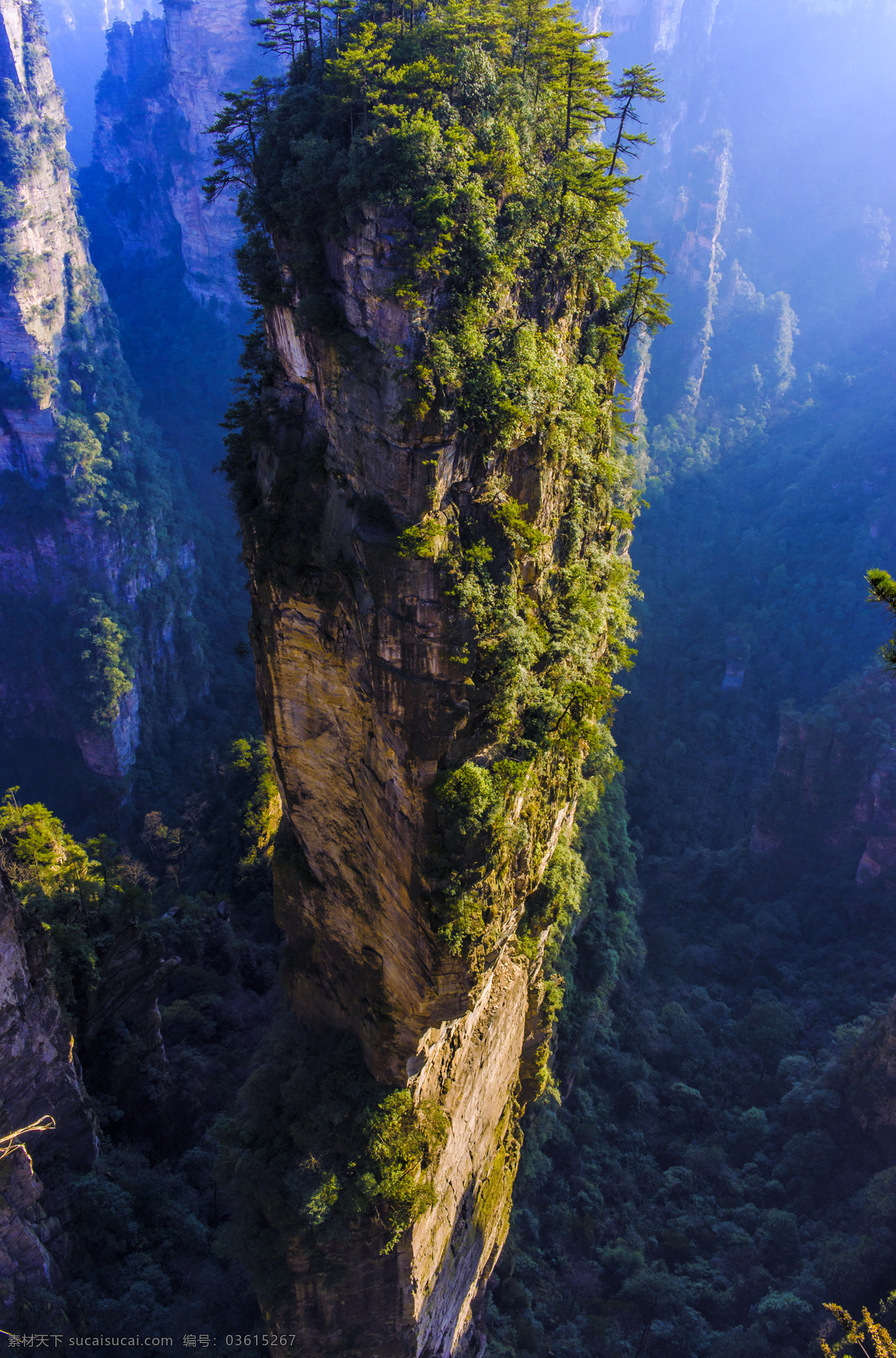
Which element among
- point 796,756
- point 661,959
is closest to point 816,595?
point 796,756

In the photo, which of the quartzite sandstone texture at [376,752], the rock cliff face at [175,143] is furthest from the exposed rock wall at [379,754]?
the rock cliff face at [175,143]

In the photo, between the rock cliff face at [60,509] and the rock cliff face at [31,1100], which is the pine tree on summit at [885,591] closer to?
the rock cliff face at [31,1100]

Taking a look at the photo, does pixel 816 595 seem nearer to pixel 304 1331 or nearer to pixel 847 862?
pixel 847 862

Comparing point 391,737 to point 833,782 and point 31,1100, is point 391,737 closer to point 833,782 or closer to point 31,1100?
point 31,1100

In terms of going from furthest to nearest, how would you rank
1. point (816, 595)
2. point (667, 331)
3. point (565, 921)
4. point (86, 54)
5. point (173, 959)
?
point (86, 54), point (667, 331), point (816, 595), point (565, 921), point (173, 959)

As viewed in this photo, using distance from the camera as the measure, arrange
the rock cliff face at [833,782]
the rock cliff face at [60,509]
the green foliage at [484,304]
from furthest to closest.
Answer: the rock cliff face at [60,509] < the rock cliff face at [833,782] < the green foliage at [484,304]

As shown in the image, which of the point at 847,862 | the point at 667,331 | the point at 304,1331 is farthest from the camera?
the point at 667,331
